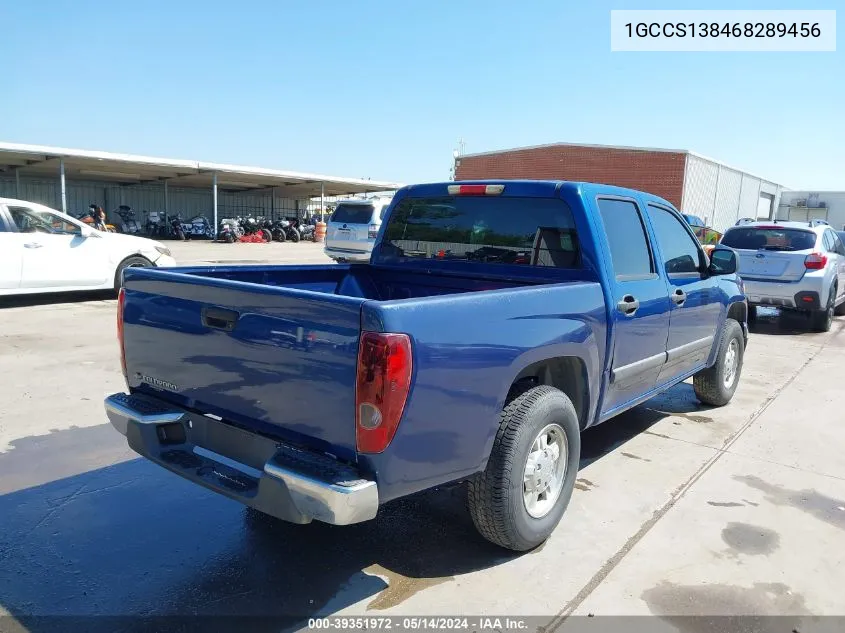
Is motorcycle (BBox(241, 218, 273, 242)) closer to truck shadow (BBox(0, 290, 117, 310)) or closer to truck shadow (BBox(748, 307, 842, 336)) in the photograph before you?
truck shadow (BBox(0, 290, 117, 310))

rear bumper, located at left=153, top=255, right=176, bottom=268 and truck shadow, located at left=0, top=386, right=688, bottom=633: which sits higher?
rear bumper, located at left=153, top=255, right=176, bottom=268

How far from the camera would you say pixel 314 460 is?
2.60 metres

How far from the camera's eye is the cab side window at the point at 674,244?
4.65 m

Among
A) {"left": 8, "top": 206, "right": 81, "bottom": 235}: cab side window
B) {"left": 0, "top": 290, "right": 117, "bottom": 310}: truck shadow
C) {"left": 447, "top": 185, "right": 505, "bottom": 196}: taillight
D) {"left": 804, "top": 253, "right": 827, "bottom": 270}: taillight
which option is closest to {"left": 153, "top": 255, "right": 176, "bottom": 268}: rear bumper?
{"left": 0, "top": 290, "right": 117, "bottom": 310}: truck shadow

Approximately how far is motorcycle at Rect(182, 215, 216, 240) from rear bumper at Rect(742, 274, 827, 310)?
2663 cm

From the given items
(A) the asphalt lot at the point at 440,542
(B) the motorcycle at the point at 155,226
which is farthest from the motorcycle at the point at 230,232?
(A) the asphalt lot at the point at 440,542

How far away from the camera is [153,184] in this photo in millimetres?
35375

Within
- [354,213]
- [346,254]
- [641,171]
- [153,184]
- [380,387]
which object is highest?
[641,171]

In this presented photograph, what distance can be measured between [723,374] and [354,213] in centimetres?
1257

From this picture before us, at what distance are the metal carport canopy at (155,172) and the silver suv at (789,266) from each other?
52.4 ft

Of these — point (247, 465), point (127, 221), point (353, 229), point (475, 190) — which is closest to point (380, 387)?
point (247, 465)

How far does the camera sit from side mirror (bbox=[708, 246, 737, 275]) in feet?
A: 17.0

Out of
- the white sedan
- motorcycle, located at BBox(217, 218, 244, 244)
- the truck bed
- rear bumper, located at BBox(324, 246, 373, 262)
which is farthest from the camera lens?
motorcycle, located at BBox(217, 218, 244, 244)

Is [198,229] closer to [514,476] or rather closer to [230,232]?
[230,232]
